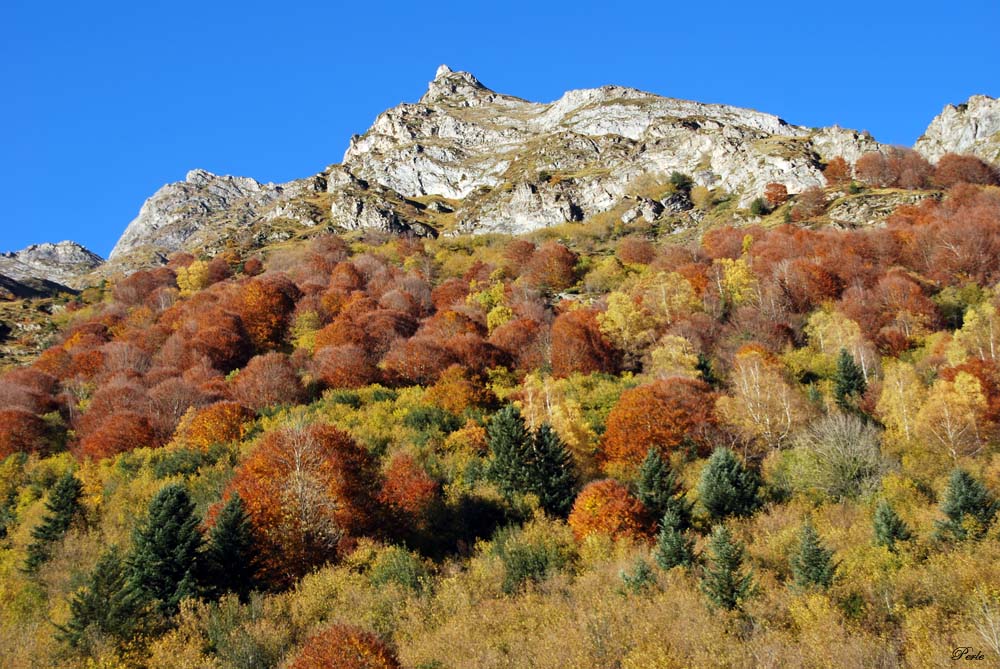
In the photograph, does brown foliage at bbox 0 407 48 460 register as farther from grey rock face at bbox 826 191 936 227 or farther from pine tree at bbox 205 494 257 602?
grey rock face at bbox 826 191 936 227

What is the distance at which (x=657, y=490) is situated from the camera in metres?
32.6

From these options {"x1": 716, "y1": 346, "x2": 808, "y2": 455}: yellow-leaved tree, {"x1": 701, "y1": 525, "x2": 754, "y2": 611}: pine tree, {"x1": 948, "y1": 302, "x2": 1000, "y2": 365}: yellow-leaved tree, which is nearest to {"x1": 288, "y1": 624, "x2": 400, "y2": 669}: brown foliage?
{"x1": 701, "y1": 525, "x2": 754, "y2": 611}: pine tree

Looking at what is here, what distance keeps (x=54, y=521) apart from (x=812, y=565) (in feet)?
118

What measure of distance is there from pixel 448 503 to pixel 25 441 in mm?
38473

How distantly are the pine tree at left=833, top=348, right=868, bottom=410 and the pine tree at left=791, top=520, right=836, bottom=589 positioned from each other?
26428 millimetres

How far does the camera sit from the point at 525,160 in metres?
154

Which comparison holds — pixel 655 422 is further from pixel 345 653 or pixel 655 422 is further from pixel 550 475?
pixel 345 653

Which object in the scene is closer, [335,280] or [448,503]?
[448,503]

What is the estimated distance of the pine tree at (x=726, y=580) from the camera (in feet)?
70.6

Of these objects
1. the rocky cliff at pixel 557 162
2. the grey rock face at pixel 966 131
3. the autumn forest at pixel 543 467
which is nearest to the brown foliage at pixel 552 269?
the autumn forest at pixel 543 467

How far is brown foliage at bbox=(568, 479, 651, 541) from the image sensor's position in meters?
30.4

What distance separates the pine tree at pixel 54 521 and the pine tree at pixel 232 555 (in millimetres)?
10341

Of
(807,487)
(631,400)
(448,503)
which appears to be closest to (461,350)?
(631,400)

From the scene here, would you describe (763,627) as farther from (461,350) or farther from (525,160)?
(525,160)
